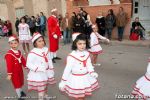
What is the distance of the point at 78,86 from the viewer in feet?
15.7

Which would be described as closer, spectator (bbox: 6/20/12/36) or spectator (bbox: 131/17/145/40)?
spectator (bbox: 131/17/145/40)

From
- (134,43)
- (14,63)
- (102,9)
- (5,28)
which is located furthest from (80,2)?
(14,63)

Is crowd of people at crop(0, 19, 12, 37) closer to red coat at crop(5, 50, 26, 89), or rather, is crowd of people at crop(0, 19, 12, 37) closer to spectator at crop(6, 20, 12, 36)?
spectator at crop(6, 20, 12, 36)

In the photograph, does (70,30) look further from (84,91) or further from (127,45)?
(84,91)

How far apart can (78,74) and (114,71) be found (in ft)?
12.3

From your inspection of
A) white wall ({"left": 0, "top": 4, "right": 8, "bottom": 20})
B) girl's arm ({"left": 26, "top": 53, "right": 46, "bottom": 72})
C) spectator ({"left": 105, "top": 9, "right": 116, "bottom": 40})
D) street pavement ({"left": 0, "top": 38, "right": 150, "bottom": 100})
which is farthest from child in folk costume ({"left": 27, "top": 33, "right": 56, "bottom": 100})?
white wall ({"left": 0, "top": 4, "right": 8, "bottom": 20})

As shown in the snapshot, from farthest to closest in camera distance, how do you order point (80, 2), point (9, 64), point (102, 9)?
1. point (80, 2)
2. point (102, 9)
3. point (9, 64)

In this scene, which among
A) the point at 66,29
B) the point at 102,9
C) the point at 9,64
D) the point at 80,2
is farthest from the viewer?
the point at 80,2

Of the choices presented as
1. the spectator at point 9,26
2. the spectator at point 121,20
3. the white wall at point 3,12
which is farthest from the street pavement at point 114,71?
the white wall at point 3,12

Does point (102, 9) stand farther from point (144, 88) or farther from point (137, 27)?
point (144, 88)

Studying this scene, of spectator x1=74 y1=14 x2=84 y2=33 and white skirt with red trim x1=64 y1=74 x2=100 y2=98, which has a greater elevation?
spectator x1=74 y1=14 x2=84 y2=33

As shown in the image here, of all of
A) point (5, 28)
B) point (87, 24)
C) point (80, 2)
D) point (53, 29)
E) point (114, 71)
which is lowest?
point (114, 71)

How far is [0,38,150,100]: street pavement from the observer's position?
6562 millimetres

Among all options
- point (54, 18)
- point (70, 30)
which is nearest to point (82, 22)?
point (70, 30)
